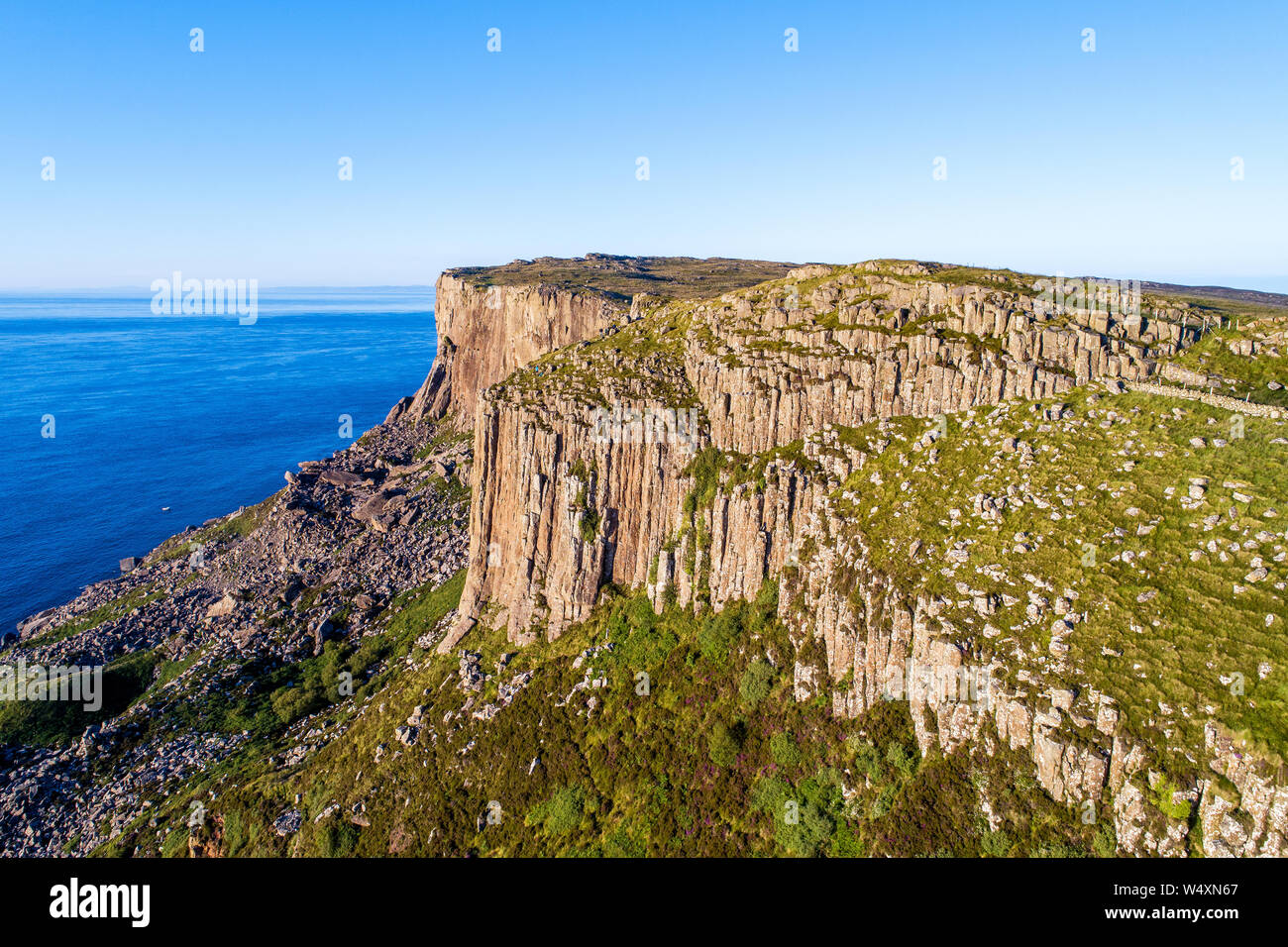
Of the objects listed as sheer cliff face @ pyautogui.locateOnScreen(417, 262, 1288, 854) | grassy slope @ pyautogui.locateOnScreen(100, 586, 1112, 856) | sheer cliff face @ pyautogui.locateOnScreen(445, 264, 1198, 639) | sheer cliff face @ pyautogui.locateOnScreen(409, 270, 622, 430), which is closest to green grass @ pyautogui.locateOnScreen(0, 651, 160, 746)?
grassy slope @ pyautogui.locateOnScreen(100, 586, 1112, 856)

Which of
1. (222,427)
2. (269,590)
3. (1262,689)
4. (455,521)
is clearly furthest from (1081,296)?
(222,427)

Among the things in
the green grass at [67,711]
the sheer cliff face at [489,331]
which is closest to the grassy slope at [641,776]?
the green grass at [67,711]

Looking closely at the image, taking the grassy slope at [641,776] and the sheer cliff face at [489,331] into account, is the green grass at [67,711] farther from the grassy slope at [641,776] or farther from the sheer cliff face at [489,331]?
the sheer cliff face at [489,331]

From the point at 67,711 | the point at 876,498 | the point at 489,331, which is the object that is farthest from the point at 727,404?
the point at 489,331

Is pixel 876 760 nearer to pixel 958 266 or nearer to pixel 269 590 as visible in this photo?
pixel 958 266

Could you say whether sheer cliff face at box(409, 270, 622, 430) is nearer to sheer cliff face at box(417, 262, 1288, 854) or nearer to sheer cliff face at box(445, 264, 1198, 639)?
sheer cliff face at box(417, 262, 1288, 854)

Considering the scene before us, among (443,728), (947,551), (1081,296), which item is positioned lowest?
(443,728)

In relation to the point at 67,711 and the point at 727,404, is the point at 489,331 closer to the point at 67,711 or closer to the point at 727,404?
the point at 727,404

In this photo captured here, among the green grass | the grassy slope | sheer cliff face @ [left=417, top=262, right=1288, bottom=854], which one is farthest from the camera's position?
the green grass
